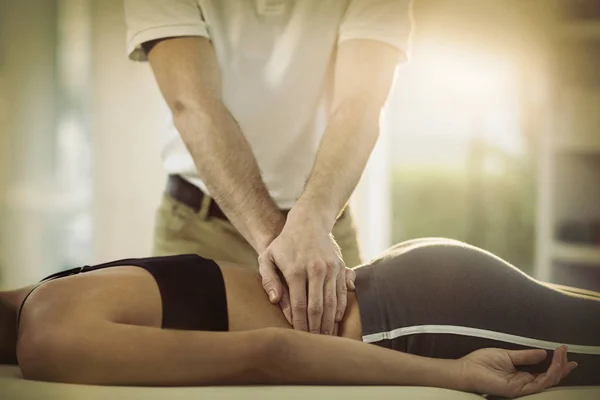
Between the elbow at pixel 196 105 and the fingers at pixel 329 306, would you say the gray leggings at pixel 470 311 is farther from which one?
the elbow at pixel 196 105

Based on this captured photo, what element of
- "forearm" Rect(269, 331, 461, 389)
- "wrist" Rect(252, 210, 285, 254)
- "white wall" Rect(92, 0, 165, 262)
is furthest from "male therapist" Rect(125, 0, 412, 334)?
"white wall" Rect(92, 0, 165, 262)

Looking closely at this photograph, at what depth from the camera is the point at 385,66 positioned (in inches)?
61.1

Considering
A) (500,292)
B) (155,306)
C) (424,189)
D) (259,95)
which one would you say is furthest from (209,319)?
(424,189)

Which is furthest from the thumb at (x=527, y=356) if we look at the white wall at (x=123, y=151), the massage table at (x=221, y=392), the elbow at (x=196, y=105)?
the white wall at (x=123, y=151)

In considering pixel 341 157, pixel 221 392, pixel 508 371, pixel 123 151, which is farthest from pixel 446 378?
pixel 123 151

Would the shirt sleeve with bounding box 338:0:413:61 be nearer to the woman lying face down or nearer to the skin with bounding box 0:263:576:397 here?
the woman lying face down

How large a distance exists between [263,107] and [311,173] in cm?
41

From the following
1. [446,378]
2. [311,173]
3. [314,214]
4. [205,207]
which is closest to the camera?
[446,378]

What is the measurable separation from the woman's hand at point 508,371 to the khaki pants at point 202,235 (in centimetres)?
72

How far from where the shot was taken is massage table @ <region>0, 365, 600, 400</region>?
825mm

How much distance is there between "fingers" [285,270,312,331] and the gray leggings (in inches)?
3.3

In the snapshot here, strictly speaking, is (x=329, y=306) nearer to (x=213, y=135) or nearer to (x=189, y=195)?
(x=213, y=135)

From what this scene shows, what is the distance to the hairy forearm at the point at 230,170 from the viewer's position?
4.04ft

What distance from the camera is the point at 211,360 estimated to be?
87cm
